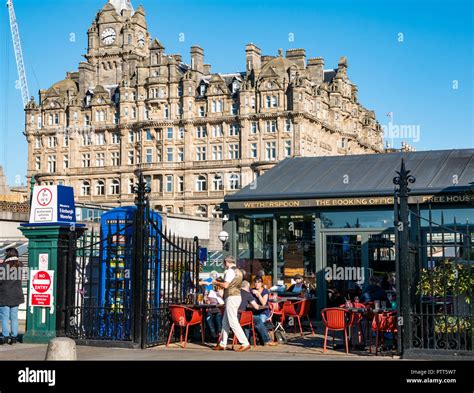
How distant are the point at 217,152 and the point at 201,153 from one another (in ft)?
7.46

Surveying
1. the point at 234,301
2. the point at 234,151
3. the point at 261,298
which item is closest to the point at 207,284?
the point at 261,298

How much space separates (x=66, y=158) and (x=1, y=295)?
3321 inches

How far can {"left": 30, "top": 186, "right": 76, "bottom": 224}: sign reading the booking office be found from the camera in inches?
596

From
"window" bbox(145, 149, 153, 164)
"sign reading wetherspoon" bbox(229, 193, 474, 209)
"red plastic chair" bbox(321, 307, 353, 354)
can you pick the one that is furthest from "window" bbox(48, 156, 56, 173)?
"red plastic chair" bbox(321, 307, 353, 354)

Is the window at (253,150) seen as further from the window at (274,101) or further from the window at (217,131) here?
the window at (274,101)

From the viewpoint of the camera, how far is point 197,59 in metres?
91.2

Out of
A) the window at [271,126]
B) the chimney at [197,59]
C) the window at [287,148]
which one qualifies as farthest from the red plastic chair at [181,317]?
the chimney at [197,59]

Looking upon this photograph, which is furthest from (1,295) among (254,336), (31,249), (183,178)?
(183,178)

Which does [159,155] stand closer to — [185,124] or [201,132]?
[185,124]

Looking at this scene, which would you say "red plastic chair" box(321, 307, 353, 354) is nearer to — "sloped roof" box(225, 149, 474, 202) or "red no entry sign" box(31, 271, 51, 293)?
"red no entry sign" box(31, 271, 51, 293)

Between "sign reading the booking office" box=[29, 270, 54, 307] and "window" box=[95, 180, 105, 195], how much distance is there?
80623 millimetres

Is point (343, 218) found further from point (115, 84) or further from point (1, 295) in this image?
point (115, 84)

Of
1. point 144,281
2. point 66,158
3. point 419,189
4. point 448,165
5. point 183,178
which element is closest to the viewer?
point 144,281

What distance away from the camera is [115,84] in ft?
329
